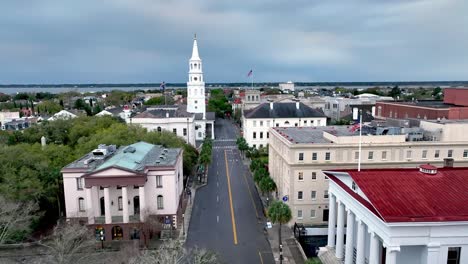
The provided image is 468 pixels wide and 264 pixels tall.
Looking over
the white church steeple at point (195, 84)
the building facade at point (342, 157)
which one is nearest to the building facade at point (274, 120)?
the white church steeple at point (195, 84)

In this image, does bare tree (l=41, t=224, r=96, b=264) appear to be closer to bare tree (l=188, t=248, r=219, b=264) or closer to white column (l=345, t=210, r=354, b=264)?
bare tree (l=188, t=248, r=219, b=264)

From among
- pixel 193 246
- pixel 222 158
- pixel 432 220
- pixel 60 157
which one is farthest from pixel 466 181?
pixel 222 158

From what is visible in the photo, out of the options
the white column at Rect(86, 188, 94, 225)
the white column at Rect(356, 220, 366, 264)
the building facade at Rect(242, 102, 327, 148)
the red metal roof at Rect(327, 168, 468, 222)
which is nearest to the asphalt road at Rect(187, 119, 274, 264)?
the white column at Rect(356, 220, 366, 264)

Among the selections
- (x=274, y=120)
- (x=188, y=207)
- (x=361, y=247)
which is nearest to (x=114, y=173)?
(x=188, y=207)

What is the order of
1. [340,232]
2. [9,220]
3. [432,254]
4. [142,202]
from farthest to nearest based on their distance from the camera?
[142,202] → [9,220] → [340,232] → [432,254]

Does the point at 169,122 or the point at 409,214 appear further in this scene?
the point at 169,122

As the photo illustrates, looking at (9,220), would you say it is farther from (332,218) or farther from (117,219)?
(332,218)
